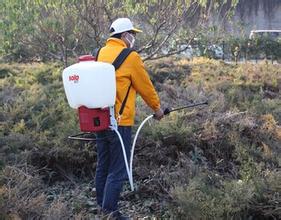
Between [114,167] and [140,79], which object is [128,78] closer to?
[140,79]

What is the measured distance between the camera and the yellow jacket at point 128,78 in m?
4.56

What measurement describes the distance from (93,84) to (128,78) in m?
0.37

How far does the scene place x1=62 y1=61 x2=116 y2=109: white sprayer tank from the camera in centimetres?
438

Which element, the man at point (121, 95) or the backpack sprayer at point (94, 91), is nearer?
the backpack sprayer at point (94, 91)

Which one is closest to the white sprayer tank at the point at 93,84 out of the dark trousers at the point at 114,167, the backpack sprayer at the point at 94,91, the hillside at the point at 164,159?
the backpack sprayer at the point at 94,91

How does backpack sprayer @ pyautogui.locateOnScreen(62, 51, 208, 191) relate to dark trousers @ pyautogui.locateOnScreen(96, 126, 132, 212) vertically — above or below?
above

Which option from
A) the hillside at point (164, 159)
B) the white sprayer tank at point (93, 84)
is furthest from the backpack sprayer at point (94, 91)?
the hillside at point (164, 159)

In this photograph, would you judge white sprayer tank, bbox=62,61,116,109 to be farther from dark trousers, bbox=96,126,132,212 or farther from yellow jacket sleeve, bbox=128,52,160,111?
dark trousers, bbox=96,126,132,212

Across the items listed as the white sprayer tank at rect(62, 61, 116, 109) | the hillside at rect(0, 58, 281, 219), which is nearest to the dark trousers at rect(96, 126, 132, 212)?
the hillside at rect(0, 58, 281, 219)

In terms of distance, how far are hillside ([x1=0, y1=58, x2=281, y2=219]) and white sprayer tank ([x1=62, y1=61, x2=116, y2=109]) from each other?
911 millimetres

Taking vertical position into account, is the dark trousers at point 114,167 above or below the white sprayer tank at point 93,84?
below

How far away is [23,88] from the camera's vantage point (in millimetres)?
8641

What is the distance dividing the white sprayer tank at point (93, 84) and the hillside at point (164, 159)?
35.9 inches

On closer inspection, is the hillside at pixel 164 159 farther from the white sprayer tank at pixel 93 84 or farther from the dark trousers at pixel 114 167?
the white sprayer tank at pixel 93 84
